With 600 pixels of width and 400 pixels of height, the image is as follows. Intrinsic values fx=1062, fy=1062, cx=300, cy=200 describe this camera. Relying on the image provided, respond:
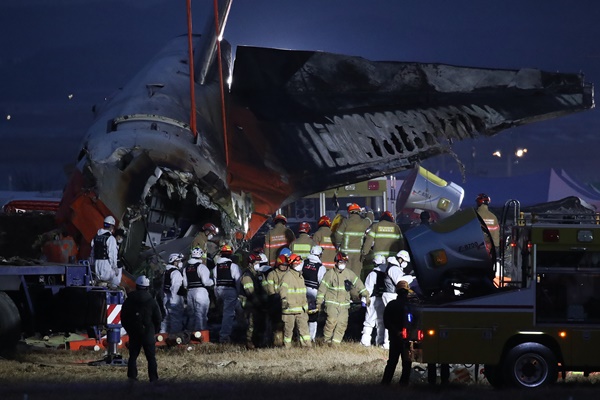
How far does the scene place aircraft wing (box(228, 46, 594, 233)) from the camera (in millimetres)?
25078

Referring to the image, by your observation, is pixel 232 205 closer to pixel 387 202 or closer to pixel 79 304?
pixel 79 304

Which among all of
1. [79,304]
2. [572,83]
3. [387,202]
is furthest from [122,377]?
[387,202]

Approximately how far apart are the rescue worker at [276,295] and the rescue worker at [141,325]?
232 inches

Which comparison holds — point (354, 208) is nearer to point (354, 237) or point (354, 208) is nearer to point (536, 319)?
point (354, 237)

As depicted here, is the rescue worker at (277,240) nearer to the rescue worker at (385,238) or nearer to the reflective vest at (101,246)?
the rescue worker at (385,238)

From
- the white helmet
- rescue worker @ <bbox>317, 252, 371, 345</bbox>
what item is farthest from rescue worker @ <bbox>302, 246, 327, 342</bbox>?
the white helmet

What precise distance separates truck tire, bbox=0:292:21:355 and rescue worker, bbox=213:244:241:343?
5829mm

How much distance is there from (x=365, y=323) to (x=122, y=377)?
684 centimetres

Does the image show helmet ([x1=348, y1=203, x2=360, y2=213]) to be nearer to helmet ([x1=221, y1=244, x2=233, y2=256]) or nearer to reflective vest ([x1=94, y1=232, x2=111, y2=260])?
helmet ([x1=221, y1=244, x2=233, y2=256])

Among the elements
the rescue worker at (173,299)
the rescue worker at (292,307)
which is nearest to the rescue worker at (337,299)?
the rescue worker at (292,307)

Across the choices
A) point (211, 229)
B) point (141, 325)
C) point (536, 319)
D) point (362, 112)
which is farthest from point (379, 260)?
point (536, 319)

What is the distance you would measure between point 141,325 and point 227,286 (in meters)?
7.35

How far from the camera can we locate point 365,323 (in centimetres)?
2103

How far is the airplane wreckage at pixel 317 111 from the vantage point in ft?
80.3
